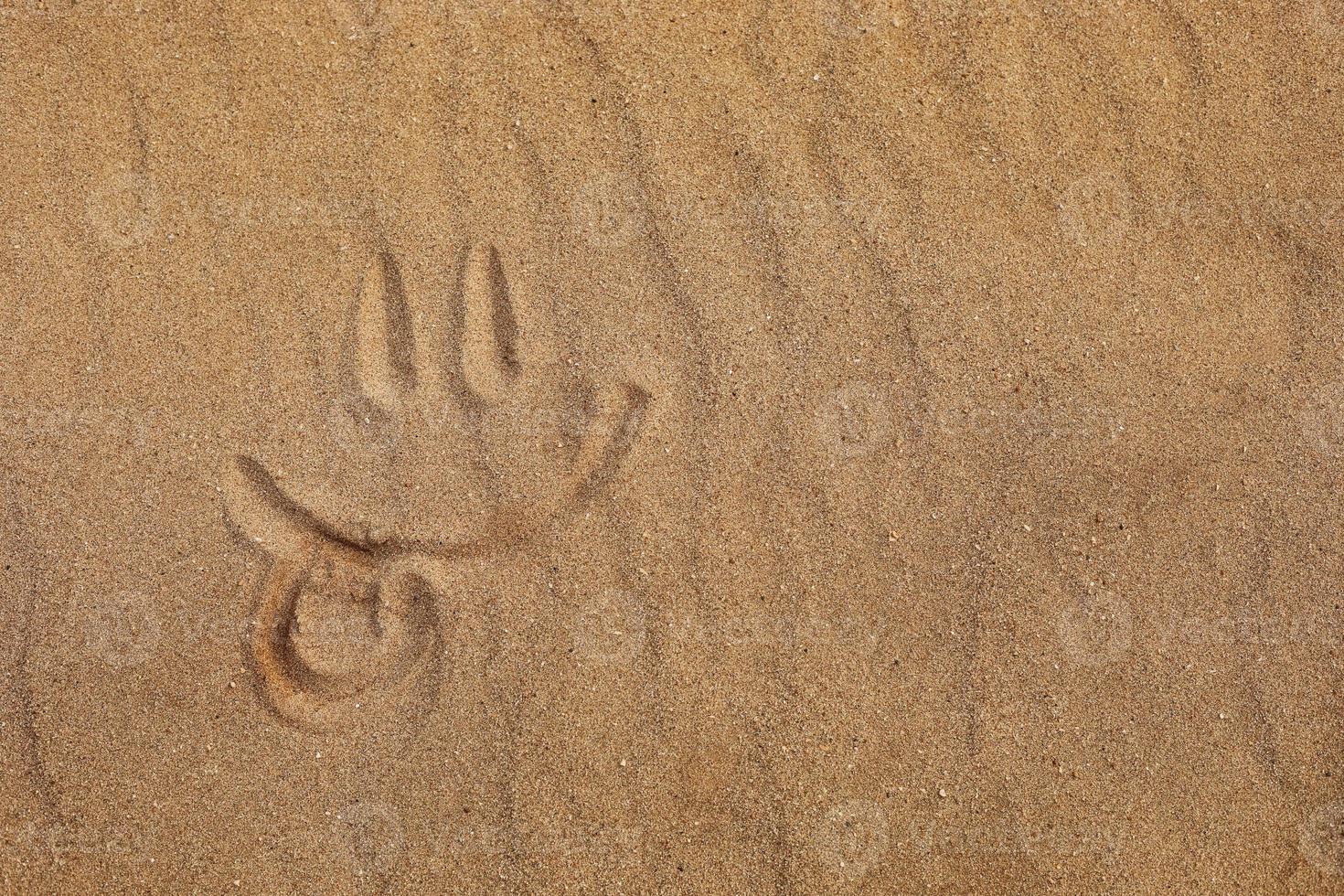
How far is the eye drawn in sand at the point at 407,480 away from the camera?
206 centimetres

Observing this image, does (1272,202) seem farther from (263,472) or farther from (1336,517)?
(263,472)

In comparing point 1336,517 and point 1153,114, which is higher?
point 1153,114

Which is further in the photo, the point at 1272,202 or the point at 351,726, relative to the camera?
the point at 1272,202

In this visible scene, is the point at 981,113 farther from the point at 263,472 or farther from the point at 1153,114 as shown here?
the point at 263,472

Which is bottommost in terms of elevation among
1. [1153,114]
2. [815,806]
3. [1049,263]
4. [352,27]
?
[815,806]

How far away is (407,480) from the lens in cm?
209

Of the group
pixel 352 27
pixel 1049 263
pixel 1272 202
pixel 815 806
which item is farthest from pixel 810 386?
pixel 352 27

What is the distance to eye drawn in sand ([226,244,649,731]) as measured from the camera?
206 centimetres

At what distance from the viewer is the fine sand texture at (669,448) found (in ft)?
6.74

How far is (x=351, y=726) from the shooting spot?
6.74ft

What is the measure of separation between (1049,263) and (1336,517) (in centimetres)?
82

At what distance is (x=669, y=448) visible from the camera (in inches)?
82.9

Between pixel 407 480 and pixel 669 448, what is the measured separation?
1.83 feet

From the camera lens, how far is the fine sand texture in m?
2.05
